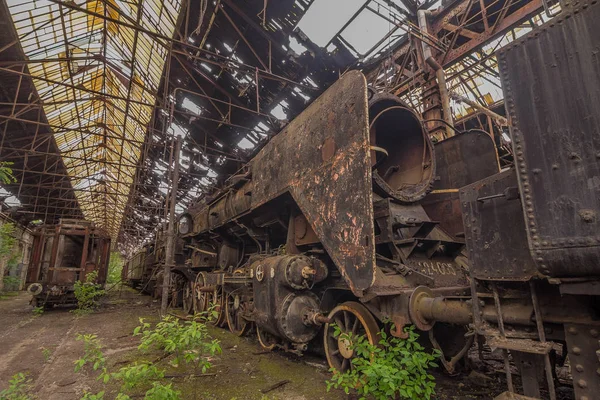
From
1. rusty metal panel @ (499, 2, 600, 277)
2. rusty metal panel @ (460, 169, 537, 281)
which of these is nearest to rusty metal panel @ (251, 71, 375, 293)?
rusty metal panel @ (460, 169, 537, 281)

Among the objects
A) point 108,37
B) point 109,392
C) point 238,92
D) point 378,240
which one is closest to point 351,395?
point 378,240

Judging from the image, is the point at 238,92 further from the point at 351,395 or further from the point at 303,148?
the point at 351,395

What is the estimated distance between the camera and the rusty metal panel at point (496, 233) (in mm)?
2018

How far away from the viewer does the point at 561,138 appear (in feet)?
5.67

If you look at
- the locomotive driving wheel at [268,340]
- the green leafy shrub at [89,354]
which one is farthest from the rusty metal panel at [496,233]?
the locomotive driving wheel at [268,340]

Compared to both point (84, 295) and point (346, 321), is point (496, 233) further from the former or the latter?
point (84, 295)

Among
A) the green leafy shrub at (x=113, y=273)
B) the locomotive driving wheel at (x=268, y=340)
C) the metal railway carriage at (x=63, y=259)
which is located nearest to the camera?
the locomotive driving wheel at (x=268, y=340)

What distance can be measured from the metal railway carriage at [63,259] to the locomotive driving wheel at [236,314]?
634cm

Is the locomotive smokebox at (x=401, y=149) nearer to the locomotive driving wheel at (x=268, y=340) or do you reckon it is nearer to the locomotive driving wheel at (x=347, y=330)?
the locomotive driving wheel at (x=347, y=330)

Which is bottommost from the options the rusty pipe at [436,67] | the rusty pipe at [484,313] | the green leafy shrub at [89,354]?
the green leafy shrub at [89,354]

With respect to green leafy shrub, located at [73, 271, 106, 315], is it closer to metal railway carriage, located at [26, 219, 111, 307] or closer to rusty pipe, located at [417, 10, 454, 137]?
metal railway carriage, located at [26, 219, 111, 307]

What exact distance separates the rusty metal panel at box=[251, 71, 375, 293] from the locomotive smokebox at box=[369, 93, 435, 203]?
527 mm

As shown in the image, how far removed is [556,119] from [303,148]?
8.86ft

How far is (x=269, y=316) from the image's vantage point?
3.79 meters
